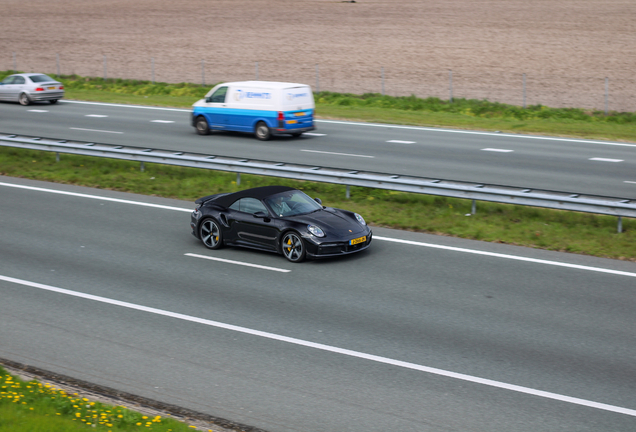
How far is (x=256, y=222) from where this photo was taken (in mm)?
12703

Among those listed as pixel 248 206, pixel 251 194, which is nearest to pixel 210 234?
pixel 248 206

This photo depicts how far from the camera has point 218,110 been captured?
25.2m

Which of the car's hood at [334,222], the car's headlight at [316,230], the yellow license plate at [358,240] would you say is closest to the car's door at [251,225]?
the car's hood at [334,222]

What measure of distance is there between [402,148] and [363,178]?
6.93 metres

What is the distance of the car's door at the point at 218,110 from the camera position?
25188 millimetres

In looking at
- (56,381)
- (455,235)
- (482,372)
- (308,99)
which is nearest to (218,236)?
(455,235)

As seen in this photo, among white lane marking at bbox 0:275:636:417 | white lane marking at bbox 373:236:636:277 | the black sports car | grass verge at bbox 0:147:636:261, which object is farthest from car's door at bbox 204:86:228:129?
white lane marking at bbox 0:275:636:417

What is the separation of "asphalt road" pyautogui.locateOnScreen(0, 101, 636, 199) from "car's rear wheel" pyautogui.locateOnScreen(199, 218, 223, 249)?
7.15 metres

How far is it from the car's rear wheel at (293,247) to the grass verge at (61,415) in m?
5.48

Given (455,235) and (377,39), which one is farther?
(377,39)

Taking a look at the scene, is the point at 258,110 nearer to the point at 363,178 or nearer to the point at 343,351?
the point at 363,178

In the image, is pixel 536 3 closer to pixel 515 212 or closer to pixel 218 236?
pixel 515 212

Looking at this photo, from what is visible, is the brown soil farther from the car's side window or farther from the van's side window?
the car's side window

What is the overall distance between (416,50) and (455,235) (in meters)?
31.8
